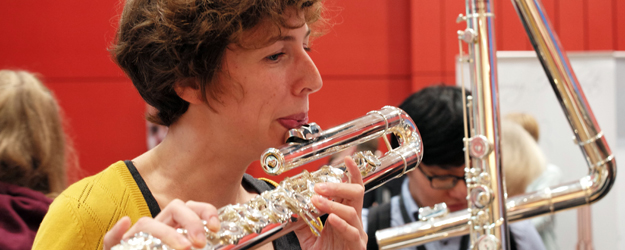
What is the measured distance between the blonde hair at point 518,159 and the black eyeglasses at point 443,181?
1.15 m

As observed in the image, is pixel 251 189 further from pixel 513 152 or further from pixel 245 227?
pixel 513 152

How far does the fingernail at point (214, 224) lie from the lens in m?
0.67

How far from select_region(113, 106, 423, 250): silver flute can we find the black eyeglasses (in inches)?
25.4

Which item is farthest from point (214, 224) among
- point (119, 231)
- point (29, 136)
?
point (29, 136)

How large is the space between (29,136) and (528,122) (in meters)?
2.77

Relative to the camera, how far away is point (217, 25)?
35.5 inches

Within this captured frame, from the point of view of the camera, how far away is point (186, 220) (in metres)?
0.68

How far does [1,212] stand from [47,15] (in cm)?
175

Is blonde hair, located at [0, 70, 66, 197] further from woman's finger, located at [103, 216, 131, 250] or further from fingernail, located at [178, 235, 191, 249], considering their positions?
fingernail, located at [178, 235, 191, 249]

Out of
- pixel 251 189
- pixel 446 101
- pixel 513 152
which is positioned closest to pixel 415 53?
pixel 513 152

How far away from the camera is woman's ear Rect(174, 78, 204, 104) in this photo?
97cm

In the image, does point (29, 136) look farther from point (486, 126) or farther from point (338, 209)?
point (486, 126)

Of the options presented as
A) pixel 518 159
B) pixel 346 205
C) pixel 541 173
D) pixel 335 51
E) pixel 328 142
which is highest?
pixel 335 51

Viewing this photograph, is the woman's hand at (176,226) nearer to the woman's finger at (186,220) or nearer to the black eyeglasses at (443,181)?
the woman's finger at (186,220)
